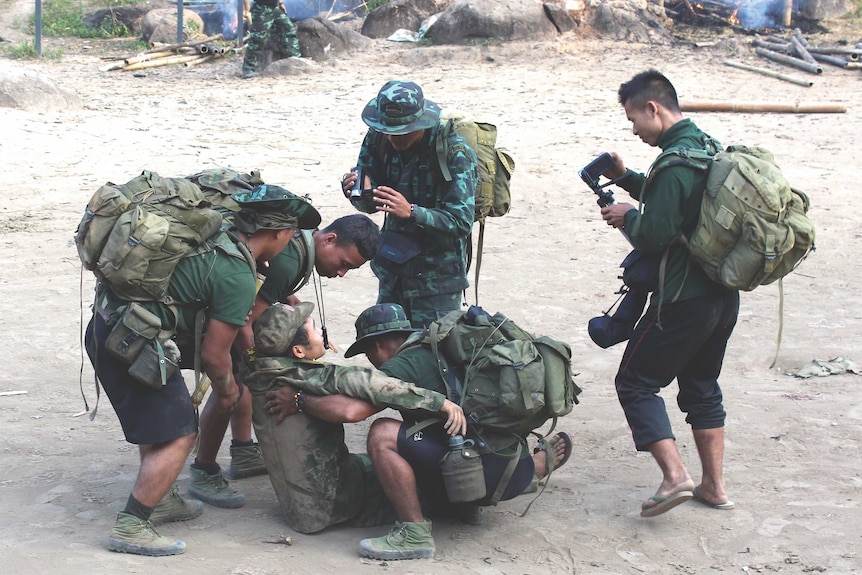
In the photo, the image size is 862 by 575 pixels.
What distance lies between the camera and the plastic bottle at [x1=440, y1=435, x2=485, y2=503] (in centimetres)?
399

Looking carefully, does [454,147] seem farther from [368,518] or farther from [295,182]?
[295,182]

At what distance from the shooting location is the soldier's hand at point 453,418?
3.97m

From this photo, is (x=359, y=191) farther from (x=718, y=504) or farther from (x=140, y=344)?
(x=718, y=504)

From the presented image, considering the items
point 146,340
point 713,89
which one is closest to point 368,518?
point 146,340

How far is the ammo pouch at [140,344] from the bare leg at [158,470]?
0.97 ft

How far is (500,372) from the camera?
3.99 meters

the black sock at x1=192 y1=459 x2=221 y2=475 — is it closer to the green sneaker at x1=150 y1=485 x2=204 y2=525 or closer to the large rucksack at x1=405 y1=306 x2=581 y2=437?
the green sneaker at x1=150 y1=485 x2=204 y2=525

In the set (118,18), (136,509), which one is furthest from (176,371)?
(118,18)

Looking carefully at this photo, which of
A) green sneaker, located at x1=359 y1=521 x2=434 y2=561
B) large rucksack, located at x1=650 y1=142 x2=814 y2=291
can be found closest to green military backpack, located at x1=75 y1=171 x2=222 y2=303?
green sneaker, located at x1=359 y1=521 x2=434 y2=561

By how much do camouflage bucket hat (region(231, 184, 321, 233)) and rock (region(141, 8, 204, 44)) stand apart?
17.5 meters

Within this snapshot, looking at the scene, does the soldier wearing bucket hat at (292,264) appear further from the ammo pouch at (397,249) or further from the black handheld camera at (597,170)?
the black handheld camera at (597,170)

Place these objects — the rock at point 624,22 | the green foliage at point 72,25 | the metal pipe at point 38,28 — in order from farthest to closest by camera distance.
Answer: the green foliage at point 72,25 < the metal pipe at point 38,28 < the rock at point 624,22

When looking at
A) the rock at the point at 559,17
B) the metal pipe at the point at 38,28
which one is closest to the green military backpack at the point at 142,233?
the rock at the point at 559,17

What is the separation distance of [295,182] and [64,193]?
225 centimetres
